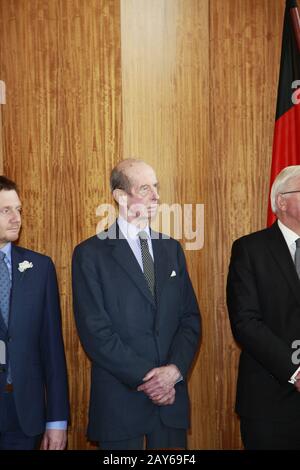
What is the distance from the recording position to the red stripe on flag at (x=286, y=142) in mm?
3469

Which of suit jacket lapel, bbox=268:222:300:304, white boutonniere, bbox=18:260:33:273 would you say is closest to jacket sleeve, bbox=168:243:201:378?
suit jacket lapel, bbox=268:222:300:304

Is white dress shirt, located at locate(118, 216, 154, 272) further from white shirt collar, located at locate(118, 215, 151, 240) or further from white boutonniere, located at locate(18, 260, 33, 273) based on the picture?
white boutonniere, located at locate(18, 260, 33, 273)

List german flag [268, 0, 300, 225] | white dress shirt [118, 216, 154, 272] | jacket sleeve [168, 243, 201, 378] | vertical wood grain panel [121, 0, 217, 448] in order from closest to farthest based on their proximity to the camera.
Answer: jacket sleeve [168, 243, 201, 378], white dress shirt [118, 216, 154, 272], german flag [268, 0, 300, 225], vertical wood grain panel [121, 0, 217, 448]

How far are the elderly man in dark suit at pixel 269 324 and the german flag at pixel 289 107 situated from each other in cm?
75

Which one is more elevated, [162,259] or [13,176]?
[13,176]

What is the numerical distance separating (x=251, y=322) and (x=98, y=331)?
68 centimetres

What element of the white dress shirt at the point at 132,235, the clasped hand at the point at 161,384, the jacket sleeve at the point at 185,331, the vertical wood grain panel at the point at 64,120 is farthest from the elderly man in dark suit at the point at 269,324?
the vertical wood grain panel at the point at 64,120

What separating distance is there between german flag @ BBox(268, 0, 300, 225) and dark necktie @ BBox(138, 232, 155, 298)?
956 millimetres

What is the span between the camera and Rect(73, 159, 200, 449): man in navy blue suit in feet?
8.63

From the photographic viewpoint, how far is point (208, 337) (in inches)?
145

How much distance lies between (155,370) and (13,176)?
5.05 ft

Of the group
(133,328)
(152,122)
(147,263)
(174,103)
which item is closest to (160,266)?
(147,263)
